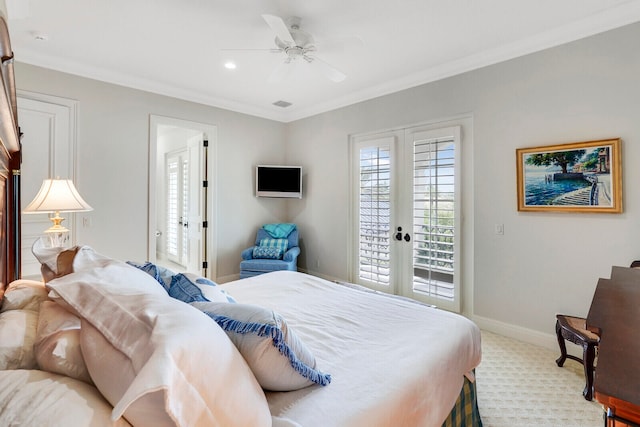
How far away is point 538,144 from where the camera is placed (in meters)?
2.80

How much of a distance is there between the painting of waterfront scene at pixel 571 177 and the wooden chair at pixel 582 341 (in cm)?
93

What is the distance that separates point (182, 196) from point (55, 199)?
10.5 feet

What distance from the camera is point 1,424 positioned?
598mm

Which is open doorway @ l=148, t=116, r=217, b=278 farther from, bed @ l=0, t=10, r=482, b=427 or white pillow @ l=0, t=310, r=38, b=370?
white pillow @ l=0, t=310, r=38, b=370

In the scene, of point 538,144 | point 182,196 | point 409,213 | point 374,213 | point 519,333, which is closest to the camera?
point 538,144

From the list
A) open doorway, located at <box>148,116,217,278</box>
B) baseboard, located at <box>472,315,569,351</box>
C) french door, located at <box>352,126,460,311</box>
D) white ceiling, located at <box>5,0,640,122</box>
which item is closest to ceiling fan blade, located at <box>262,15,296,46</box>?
white ceiling, located at <box>5,0,640,122</box>

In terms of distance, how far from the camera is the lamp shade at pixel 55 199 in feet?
7.92

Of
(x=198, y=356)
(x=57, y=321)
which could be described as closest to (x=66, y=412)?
(x=198, y=356)

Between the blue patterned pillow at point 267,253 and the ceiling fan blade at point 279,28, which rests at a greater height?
the ceiling fan blade at point 279,28

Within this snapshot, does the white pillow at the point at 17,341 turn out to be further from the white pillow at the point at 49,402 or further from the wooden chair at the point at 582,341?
the wooden chair at the point at 582,341

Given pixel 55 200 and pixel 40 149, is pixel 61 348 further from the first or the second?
pixel 40 149

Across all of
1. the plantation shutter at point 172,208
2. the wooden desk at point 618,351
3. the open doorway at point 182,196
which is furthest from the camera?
the plantation shutter at point 172,208

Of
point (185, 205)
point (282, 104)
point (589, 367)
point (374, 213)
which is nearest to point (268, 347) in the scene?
point (589, 367)

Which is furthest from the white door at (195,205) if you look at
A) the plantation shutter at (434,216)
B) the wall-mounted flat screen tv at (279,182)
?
the plantation shutter at (434,216)
